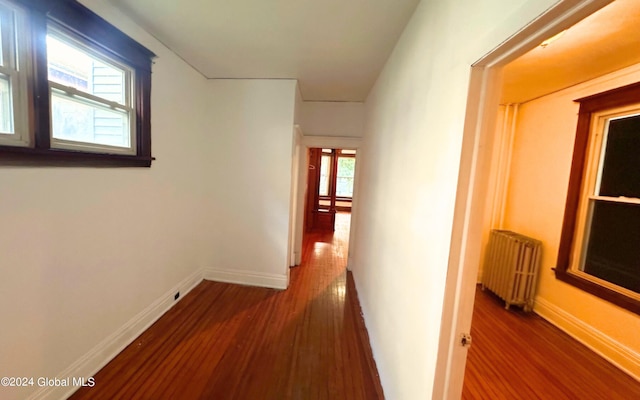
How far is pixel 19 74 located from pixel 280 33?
155cm

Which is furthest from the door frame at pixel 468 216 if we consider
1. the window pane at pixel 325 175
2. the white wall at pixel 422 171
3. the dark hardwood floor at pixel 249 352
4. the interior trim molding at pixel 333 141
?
the window pane at pixel 325 175

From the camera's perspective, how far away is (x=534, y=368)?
6.61ft

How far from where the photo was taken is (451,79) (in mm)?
1032

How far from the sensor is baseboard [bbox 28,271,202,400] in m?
1.52

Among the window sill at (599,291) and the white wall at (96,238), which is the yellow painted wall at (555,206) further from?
the white wall at (96,238)

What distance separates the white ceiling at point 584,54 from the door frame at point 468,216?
1.09m

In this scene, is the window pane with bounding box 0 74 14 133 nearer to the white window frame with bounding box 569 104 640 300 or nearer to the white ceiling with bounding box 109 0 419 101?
the white ceiling with bounding box 109 0 419 101

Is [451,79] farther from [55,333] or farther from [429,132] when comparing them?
[55,333]

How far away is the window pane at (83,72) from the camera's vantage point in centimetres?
147

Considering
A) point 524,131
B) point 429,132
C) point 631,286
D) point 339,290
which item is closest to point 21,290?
point 429,132

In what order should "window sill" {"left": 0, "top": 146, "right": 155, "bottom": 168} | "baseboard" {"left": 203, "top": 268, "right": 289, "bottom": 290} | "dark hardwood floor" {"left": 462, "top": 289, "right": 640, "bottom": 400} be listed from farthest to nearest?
"baseboard" {"left": 203, "top": 268, "right": 289, "bottom": 290} → "dark hardwood floor" {"left": 462, "top": 289, "right": 640, "bottom": 400} → "window sill" {"left": 0, "top": 146, "right": 155, "bottom": 168}

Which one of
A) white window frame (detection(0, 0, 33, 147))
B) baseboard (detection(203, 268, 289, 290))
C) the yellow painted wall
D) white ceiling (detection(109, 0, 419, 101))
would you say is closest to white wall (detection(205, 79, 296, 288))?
baseboard (detection(203, 268, 289, 290))

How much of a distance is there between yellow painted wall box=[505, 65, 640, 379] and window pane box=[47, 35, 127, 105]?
4144mm

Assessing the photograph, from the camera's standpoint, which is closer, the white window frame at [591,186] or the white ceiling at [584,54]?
the white ceiling at [584,54]
